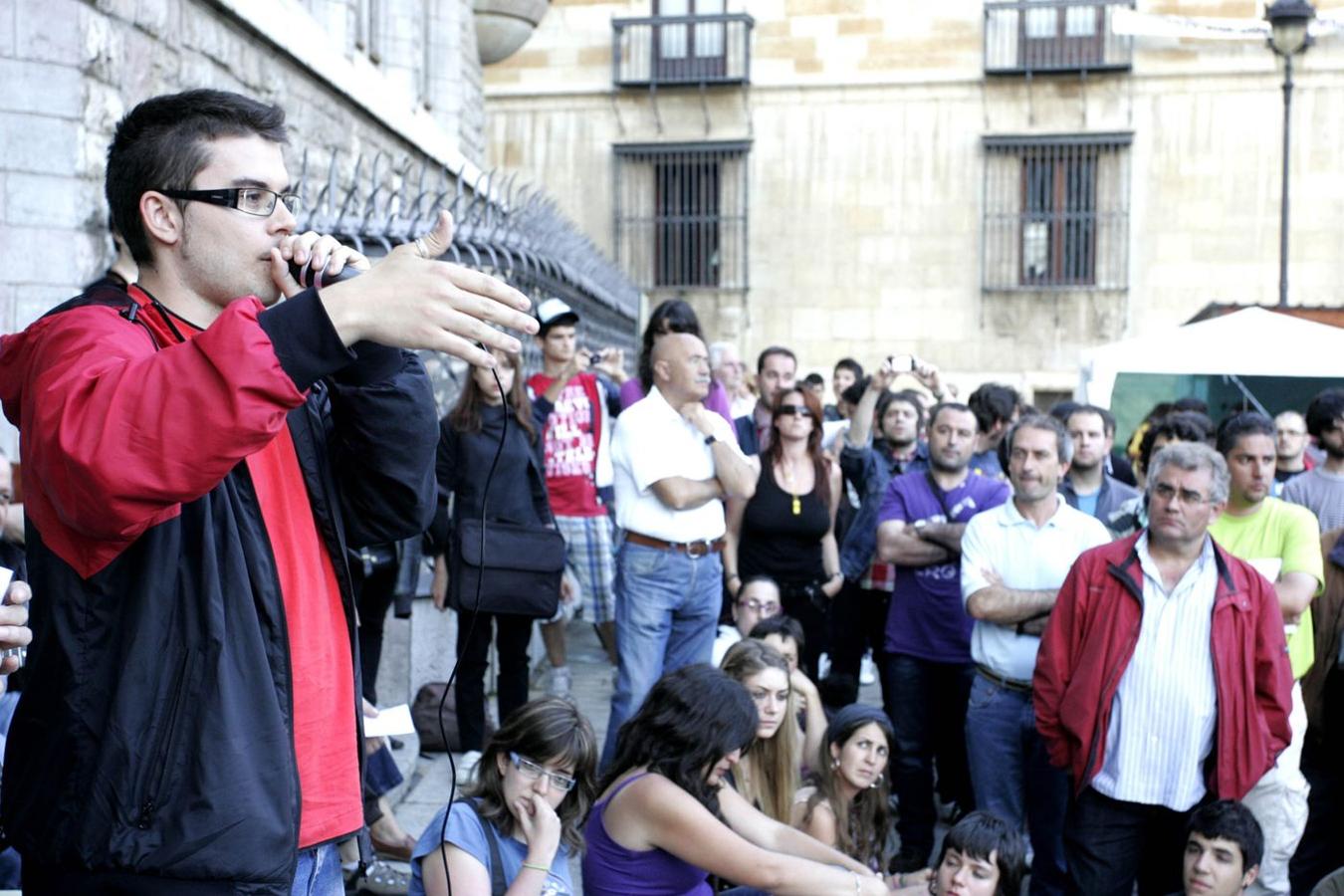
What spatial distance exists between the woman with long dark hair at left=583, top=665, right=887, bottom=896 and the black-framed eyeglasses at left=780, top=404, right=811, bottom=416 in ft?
9.43

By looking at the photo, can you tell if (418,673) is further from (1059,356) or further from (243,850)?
(1059,356)

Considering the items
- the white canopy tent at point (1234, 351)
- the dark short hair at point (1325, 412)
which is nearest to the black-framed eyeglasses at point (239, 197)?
the dark short hair at point (1325, 412)

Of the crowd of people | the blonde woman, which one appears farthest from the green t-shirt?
the blonde woman

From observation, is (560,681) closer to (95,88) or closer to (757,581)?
(757,581)

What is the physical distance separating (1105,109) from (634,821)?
19.2 metres

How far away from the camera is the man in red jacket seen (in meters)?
4.57

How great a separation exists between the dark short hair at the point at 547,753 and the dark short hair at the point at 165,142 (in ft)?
7.00

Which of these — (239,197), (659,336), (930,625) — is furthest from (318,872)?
(659,336)

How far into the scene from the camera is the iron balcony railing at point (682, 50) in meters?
21.8

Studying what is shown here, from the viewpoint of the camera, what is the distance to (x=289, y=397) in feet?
5.79

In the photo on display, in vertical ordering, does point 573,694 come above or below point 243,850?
below

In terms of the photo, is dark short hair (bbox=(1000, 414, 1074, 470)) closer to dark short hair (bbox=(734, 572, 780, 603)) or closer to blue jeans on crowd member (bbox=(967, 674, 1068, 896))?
blue jeans on crowd member (bbox=(967, 674, 1068, 896))

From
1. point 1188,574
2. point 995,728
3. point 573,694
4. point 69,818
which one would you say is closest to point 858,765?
point 995,728

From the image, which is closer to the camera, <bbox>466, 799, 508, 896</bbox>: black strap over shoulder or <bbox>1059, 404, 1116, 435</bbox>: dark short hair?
<bbox>466, 799, 508, 896</bbox>: black strap over shoulder
